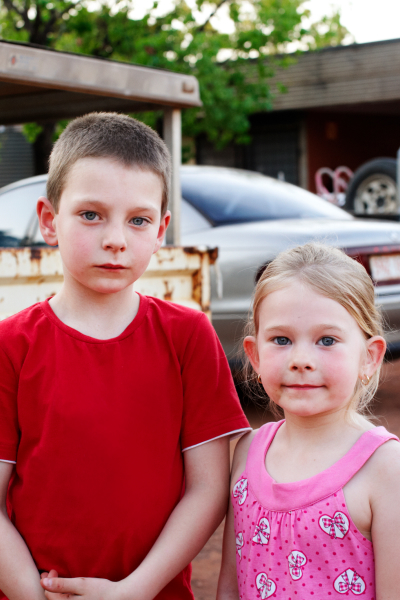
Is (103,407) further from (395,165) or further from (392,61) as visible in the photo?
(392,61)

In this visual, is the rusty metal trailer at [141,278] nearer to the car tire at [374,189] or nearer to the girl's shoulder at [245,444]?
the girl's shoulder at [245,444]

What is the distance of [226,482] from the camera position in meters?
1.62

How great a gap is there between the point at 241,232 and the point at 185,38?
34.2ft

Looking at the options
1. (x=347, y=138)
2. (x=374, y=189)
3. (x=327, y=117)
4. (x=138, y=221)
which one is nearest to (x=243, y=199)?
(x=138, y=221)

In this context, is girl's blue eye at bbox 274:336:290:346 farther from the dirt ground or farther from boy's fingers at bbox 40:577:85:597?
the dirt ground

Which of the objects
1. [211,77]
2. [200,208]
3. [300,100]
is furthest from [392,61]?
[200,208]

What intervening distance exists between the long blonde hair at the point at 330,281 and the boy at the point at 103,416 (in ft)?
0.84

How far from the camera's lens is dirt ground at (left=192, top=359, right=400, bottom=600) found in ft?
8.77

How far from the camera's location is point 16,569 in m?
1.45

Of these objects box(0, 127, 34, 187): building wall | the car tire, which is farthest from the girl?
box(0, 127, 34, 187): building wall

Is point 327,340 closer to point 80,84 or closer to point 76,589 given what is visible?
point 76,589

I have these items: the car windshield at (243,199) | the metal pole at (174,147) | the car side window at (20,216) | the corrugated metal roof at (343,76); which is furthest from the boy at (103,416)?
the corrugated metal roof at (343,76)

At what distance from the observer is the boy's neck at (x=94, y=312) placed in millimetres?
1559

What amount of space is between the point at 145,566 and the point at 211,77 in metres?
13.4
